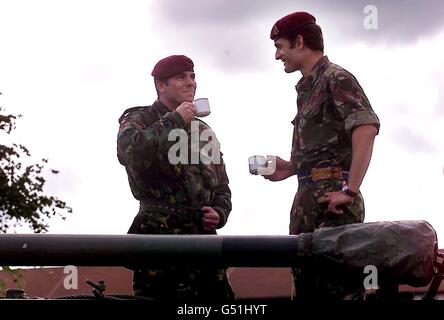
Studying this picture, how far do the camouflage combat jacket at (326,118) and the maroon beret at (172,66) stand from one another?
622mm

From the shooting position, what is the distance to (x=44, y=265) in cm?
275

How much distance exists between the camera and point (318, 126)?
4.22 meters

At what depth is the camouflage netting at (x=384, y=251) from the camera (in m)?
2.57

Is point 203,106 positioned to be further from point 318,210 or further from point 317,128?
point 318,210

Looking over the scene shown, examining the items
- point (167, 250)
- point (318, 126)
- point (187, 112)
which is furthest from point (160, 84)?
point (167, 250)

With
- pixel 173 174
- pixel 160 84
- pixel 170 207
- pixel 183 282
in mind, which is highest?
pixel 160 84

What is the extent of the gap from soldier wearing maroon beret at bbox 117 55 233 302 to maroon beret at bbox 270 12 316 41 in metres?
0.50

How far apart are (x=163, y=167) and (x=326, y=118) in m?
0.81

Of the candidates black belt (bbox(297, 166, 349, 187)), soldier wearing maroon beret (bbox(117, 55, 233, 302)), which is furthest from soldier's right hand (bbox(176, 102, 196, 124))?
black belt (bbox(297, 166, 349, 187))

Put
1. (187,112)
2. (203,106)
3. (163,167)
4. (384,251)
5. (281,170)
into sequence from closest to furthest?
(384,251), (203,106), (187,112), (281,170), (163,167)

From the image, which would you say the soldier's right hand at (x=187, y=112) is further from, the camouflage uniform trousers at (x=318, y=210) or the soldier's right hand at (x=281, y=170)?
the camouflage uniform trousers at (x=318, y=210)

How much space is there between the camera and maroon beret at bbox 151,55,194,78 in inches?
181

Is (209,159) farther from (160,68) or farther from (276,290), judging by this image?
(276,290)
